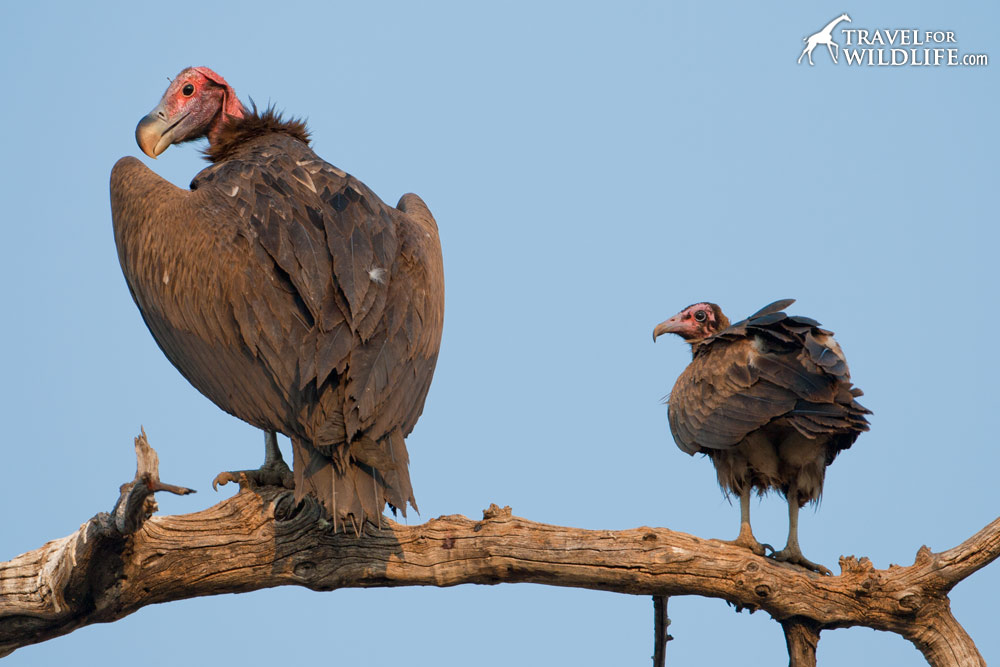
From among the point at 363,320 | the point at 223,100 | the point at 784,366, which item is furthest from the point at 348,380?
the point at 223,100

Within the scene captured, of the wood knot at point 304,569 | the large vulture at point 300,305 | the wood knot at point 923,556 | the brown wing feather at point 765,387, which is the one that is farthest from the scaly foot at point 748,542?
the wood knot at point 304,569

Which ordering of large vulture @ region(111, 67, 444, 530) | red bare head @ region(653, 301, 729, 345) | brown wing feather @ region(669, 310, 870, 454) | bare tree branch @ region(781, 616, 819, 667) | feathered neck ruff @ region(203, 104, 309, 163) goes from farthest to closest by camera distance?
red bare head @ region(653, 301, 729, 345)
feathered neck ruff @ region(203, 104, 309, 163)
brown wing feather @ region(669, 310, 870, 454)
bare tree branch @ region(781, 616, 819, 667)
large vulture @ region(111, 67, 444, 530)

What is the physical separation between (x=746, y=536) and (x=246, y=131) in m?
4.12

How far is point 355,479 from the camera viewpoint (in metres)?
6.02

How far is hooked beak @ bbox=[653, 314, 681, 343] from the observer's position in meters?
9.08

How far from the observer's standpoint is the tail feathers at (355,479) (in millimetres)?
5938

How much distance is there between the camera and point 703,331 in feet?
29.8

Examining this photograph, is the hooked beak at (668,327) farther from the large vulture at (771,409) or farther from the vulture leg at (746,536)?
the vulture leg at (746,536)

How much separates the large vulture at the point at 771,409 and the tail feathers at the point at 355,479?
2237 mm

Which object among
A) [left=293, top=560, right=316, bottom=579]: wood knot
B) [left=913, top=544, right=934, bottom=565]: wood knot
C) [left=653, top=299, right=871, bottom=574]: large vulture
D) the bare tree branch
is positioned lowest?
the bare tree branch

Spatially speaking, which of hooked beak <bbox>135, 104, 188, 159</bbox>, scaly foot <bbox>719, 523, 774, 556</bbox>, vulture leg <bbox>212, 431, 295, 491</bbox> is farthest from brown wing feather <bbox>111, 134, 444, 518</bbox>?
scaly foot <bbox>719, 523, 774, 556</bbox>

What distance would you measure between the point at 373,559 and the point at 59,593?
4.99 ft

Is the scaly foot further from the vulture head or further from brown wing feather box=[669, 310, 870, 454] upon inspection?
the vulture head

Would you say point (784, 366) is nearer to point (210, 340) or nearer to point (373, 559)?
point (373, 559)
